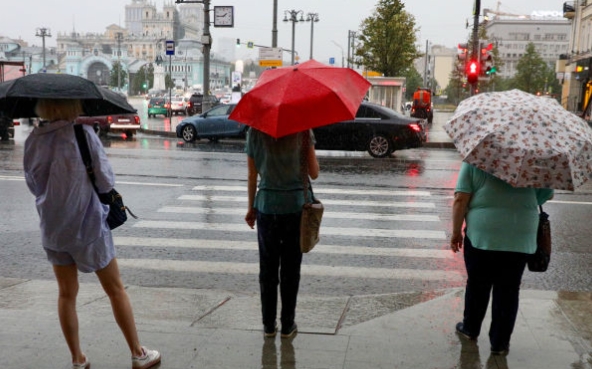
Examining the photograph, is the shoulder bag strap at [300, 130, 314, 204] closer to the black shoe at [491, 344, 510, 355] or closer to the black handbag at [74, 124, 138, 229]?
the black handbag at [74, 124, 138, 229]

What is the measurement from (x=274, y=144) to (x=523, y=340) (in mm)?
2137

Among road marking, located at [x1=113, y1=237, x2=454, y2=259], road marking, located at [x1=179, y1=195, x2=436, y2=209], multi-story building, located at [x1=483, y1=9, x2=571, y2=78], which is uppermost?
multi-story building, located at [x1=483, y1=9, x2=571, y2=78]

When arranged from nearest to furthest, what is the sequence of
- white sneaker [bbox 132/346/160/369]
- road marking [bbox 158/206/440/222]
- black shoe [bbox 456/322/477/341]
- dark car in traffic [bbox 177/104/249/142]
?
white sneaker [bbox 132/346/160/369]
black shoe [bbox 456/322/477/341]
road marking [bbox 158/206/440/222]
dark car in traffic [bbox 177/104/249/142]

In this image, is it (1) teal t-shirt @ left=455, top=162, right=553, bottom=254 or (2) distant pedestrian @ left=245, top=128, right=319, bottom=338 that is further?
(2) distant pedestrian @ left=245, top=128, right=319, bottom=338

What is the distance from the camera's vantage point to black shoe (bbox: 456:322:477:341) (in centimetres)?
453

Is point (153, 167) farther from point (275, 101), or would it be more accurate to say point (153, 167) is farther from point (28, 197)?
point (275, 101)

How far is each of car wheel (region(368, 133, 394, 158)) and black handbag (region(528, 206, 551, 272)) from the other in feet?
44.4

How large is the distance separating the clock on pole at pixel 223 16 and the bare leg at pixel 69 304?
25225 millimetres

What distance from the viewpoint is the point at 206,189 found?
1170 centimetres

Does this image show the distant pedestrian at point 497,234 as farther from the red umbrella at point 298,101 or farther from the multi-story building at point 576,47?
the multi-story building at point 576,47

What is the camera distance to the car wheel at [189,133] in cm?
2255

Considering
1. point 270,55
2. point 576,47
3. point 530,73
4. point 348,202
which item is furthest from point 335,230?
point 530,73

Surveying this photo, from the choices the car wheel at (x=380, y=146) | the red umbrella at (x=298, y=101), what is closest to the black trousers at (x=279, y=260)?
the red umbrella at (x=298, y=101)

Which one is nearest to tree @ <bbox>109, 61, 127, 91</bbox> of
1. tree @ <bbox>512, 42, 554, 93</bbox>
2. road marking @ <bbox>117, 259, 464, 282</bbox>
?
tree @ <bbox>512, 42, 554, 93</bbox>
